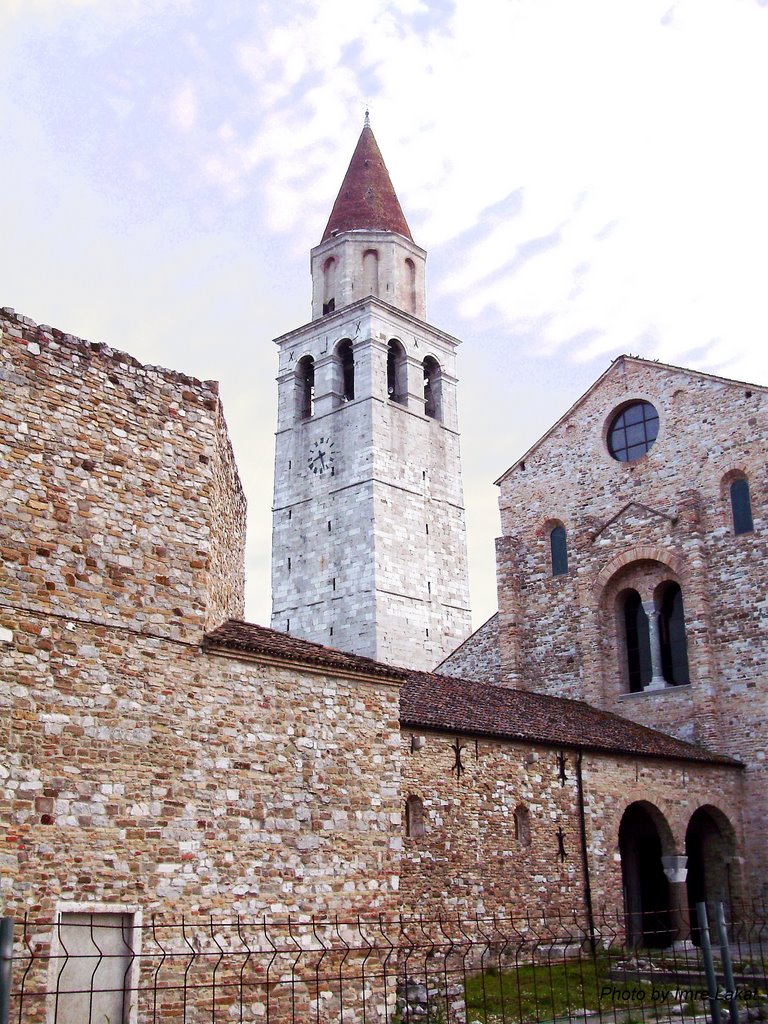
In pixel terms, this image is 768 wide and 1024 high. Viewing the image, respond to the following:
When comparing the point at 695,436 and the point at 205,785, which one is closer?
the point at 205,785

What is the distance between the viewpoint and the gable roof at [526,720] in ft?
55.1

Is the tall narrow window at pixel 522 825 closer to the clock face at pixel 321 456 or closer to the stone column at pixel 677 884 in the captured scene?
the stone column at pixel 677 884

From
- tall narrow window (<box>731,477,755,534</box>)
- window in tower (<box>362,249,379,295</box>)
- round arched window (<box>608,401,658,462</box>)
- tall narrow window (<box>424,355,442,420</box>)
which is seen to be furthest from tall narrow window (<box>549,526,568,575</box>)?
window in tower (<box>362,249,379,295</box>)

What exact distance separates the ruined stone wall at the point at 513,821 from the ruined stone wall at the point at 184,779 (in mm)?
2725

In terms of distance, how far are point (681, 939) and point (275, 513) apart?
2707 centimetres

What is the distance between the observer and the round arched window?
25.9 metres

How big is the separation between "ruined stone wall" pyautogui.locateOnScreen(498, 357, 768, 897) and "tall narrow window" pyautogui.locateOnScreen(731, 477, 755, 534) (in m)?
0.16

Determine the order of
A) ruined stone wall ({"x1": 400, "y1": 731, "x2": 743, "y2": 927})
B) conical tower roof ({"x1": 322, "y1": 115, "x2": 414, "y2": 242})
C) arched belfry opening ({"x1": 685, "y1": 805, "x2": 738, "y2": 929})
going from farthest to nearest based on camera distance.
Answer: conical tower roof ({"x1": 322, "y1": 115, "x2": 414, "y2": 242}), arched belfry opening ({"x1": 685, "y1": 805, "x2": 738, "y2": 929}), ruined stone wall ({"x1": 400, "y1": 731, "x2": 743, "y2": 927})

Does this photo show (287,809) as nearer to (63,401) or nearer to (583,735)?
(63,401)

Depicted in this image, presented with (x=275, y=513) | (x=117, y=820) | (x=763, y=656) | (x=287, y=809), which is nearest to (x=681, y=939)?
(x=763, y=656)

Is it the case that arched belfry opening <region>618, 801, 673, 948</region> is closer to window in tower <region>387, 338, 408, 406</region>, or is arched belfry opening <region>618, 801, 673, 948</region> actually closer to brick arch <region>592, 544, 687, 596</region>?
brick arch <region>592, 544, 687, 596</region>

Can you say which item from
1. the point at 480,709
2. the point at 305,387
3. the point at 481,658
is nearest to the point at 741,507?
the point at 481,658

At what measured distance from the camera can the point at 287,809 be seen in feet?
38.8

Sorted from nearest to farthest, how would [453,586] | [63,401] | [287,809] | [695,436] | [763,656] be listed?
[63,401] < [287,809] < [763,656] < [695,436] < [453,586]
